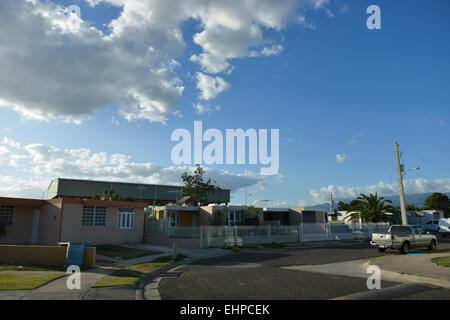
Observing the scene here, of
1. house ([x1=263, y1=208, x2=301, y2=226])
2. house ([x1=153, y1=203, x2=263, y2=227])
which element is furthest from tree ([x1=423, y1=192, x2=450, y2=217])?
house ([x1=153, y1=203, x2=263, y2=227])

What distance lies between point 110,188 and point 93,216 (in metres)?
53.6

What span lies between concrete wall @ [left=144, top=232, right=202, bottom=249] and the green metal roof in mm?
38073

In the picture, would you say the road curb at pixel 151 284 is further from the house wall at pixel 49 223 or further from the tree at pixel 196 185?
the tree at pixel 196 185

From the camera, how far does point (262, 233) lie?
89.8ft

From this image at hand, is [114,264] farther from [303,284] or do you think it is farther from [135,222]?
[135,222]

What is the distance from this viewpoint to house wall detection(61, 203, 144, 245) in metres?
22.9

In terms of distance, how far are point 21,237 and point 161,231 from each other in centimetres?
1004

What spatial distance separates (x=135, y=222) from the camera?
27.5 m

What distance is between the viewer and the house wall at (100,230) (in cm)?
2288

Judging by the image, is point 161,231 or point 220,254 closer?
point 220,254

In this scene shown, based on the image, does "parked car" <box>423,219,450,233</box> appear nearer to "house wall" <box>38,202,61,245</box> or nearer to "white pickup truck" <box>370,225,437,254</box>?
"white pickup truck" <box>370,225,437,254</box>

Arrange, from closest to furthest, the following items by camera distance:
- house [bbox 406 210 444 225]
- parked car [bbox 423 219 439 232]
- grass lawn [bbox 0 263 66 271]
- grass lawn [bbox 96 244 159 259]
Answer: grass lawn [bbox 0 263 66 271]
grass lawn [bbox 96 244 159 259]
parked car [bbox 423 219 439 232]
house [bbox 406 210 444 225]

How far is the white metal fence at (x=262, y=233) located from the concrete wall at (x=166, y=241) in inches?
10.8
